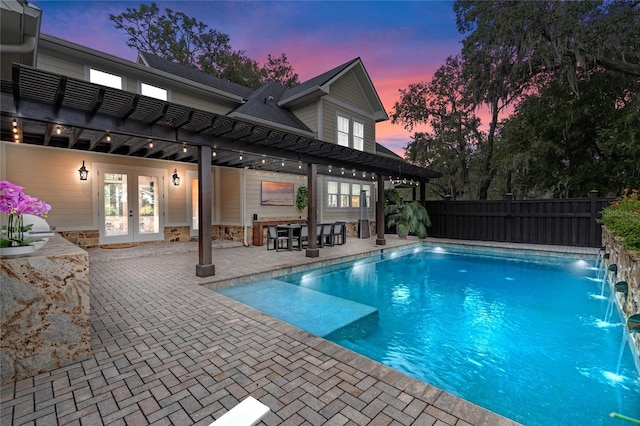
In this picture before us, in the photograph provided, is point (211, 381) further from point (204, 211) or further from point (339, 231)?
point (339, 231)

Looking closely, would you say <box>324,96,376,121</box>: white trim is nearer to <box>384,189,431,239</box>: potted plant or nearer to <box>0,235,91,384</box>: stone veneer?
<box>384,189,431,239</box>: potted plant

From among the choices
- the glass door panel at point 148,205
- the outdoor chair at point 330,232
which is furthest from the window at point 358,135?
the glass door panel at point 148,205

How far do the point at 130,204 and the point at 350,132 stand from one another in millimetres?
8502

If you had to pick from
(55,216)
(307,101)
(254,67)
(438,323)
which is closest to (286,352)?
(438,323)

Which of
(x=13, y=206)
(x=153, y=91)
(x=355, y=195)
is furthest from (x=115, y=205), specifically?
(x=355, y=195)

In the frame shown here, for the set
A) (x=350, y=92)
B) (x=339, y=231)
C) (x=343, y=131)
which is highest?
(x=350, y=92)

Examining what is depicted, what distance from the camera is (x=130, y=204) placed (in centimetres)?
846

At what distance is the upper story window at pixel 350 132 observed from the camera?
12.0 metres

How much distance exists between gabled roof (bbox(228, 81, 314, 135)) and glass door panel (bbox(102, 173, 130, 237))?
3808 mm

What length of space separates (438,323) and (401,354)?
3.81 feet

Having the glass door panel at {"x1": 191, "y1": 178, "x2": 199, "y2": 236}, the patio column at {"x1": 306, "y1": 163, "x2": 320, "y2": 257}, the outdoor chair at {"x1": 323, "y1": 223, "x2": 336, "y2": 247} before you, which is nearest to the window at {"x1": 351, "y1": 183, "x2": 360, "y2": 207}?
the outdoor chair at {"x1": 323, "y1": 223, "x2": 336, "y2": 247}

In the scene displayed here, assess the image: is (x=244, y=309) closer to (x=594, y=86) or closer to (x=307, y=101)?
(x=307, y=101)

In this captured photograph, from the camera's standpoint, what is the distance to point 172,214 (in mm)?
9367

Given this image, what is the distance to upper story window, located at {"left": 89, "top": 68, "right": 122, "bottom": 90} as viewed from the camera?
7.68 meters
